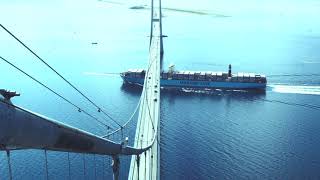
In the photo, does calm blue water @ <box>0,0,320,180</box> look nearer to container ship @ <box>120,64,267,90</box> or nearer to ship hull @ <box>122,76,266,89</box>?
ship hull @ <box>122,76,266,89</box>

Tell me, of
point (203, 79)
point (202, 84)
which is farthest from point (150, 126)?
point (203, 79)

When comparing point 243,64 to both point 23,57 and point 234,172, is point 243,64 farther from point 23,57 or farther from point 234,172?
point 234,172

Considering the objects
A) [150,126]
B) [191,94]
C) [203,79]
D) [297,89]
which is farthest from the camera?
[203,79]

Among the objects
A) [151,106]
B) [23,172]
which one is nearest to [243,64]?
[151,106]

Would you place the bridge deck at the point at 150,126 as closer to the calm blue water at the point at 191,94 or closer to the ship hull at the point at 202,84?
the calm blue water at the point at 191,94

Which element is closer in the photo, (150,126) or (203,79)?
(150,126)

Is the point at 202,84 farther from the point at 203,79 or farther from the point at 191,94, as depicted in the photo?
the point at 191,94

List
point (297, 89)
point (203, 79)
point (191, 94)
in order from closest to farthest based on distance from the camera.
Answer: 1. point (297, 89)
2. point (191, 94)
3. point (203, 79)
